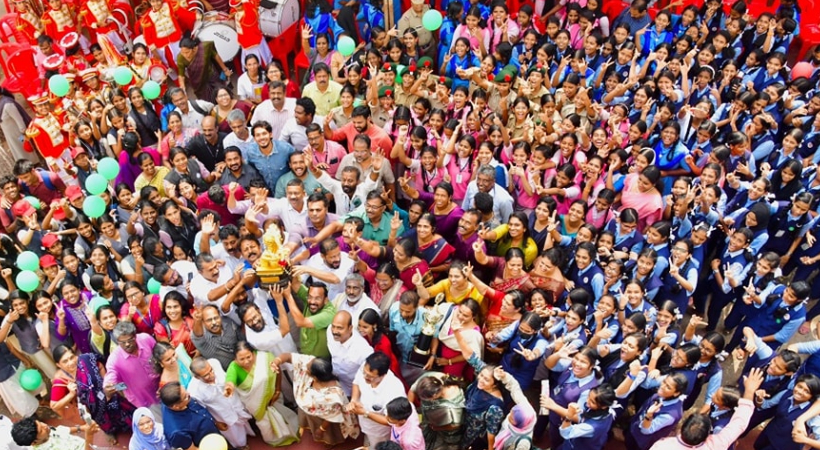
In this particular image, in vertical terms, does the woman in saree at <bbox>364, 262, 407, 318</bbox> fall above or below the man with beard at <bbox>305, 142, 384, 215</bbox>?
below

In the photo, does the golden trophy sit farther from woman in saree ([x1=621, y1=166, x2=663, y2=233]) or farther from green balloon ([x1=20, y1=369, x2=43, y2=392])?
woman in saree ([x1=621, y1=166, x2=663, y2=233])

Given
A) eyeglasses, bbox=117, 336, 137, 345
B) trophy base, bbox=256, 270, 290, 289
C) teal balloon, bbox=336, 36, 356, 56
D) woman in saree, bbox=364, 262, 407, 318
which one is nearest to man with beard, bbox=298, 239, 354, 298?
trophy base, bbox=256, 270, 290, 289

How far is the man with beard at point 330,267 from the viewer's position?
4.79 metres

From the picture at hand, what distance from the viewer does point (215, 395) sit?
4297mm

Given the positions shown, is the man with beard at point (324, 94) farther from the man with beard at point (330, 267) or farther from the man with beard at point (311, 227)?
the man with beard at point (330, 267)

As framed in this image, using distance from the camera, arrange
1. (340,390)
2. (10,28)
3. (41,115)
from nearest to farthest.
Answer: (340,390) → (41,115) → (10,28)

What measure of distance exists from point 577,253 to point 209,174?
3403 mm

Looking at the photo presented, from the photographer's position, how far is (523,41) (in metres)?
7.46

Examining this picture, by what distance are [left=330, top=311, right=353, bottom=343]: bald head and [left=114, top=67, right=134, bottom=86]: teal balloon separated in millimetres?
4159

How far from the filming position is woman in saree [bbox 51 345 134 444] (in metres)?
4.57

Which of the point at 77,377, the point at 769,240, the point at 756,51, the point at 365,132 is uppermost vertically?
the point at 756,51

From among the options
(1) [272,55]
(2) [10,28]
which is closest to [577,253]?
(1) [272,55]

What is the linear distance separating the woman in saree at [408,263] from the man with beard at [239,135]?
6.43 ft

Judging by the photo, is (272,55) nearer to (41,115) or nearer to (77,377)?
(41,115)
